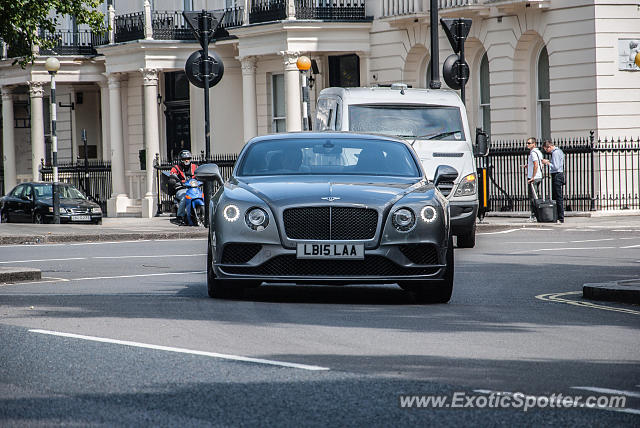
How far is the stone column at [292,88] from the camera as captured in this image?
38.0 m

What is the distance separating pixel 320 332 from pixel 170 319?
1443 millimetres

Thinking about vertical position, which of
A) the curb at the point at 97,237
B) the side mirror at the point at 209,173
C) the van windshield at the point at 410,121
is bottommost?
the curb at the point at 97,237

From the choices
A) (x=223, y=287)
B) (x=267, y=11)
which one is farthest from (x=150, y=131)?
(x=223, y=287)

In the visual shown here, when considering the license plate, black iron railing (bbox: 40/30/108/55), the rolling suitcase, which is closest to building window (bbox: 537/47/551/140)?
the rolling suitcase

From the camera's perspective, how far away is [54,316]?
412 inches

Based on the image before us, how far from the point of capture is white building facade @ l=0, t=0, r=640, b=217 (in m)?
31.6

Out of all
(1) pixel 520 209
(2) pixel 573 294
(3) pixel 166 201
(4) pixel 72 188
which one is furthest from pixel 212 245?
(3) pixel 166 201

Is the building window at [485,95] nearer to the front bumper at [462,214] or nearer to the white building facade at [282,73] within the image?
the white building facade at [282,73]

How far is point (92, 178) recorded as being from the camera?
46594 millimetres

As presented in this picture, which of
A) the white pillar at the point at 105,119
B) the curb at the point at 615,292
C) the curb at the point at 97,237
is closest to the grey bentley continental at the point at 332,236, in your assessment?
the curb at the point at 615,292

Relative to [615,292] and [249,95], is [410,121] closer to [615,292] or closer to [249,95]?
[615,292]

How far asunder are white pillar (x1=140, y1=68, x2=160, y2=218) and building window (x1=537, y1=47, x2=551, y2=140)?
13864 millimetres

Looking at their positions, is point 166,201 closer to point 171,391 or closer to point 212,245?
point 212,245

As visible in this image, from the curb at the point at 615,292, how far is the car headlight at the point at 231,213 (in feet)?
11.1
